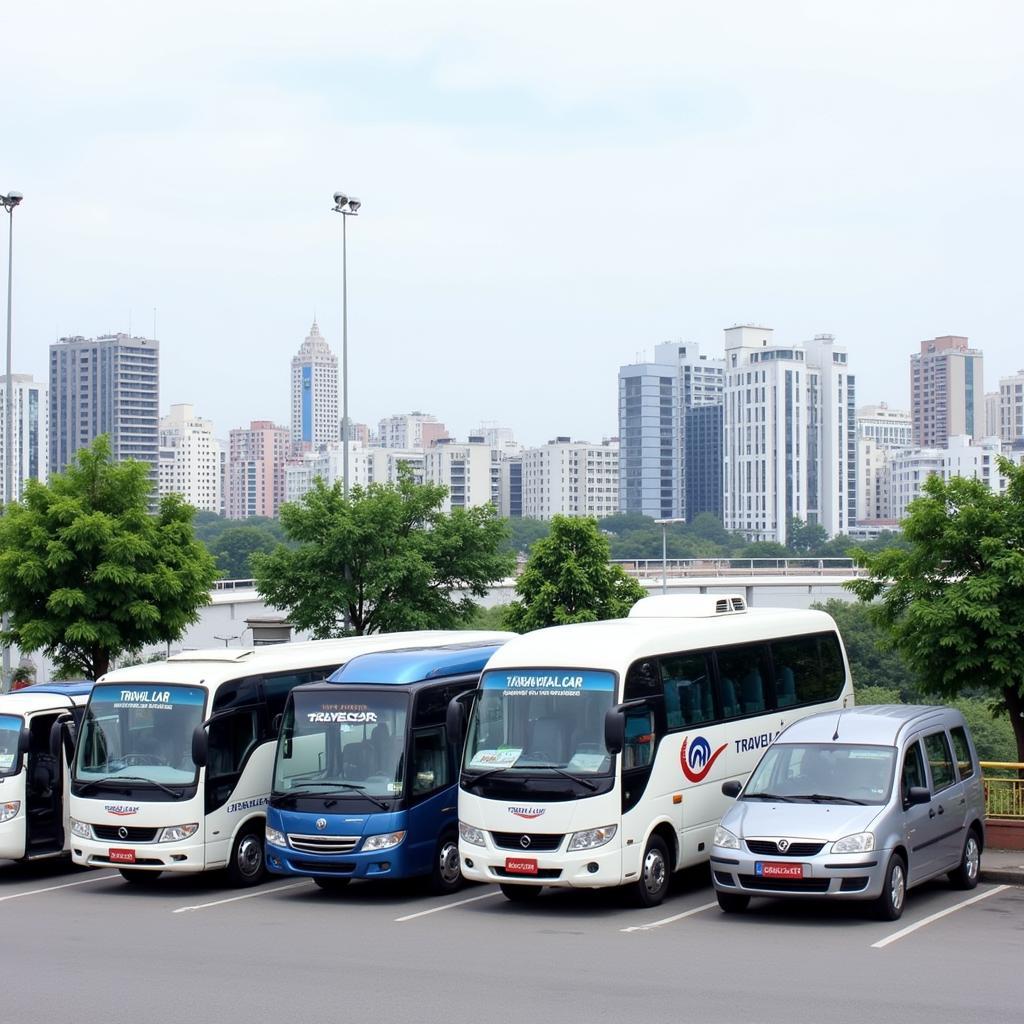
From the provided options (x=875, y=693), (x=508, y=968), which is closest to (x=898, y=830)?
(x=508, y=968)

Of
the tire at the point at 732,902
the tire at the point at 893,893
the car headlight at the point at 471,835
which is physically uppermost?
the car headlight at the point at 471,835

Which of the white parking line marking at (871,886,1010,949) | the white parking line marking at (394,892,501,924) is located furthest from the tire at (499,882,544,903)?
the white parking line marking at (871,886,1010,949)

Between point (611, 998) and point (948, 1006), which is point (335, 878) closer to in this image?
point (611, 998)

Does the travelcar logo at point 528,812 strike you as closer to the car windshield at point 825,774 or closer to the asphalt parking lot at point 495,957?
the asphalt parking lot at point 495,957

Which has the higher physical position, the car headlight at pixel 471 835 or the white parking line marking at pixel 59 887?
the car headlight at pixel 471 835

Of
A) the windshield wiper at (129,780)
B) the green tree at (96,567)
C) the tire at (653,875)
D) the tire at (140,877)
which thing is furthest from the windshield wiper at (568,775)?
the green tree at (96,567)

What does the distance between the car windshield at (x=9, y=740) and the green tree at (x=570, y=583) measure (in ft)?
46.8

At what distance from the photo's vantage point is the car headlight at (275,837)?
15688 millimetres

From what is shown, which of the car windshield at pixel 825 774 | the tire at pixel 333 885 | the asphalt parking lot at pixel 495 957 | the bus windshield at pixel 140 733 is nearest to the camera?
the asphalt parking lot at pixel 495 957

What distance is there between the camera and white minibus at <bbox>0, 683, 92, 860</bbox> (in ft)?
56.4

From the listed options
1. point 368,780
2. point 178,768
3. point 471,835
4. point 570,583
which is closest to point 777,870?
point 471,835

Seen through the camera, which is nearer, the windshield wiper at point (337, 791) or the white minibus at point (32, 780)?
the windshield wiper at point (337, 791)

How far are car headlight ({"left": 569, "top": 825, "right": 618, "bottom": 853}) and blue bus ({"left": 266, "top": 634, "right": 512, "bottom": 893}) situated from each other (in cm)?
200

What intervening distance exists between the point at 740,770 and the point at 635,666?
8.37 ft
